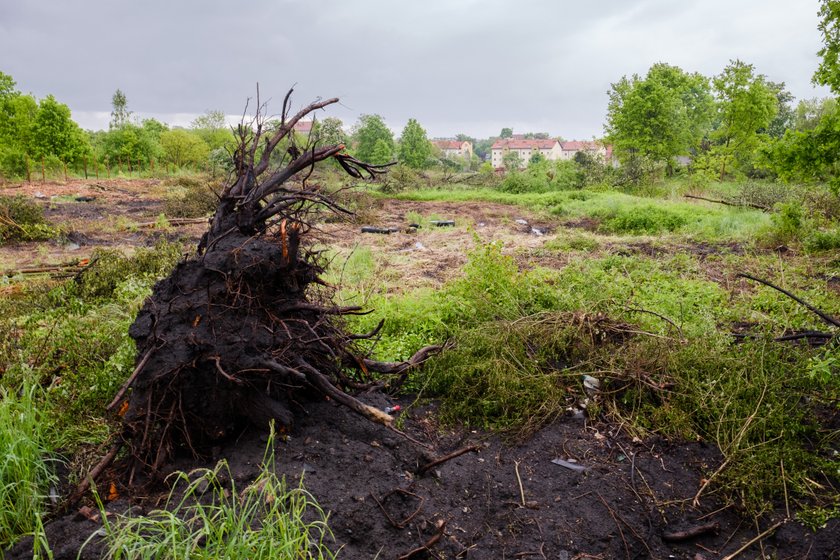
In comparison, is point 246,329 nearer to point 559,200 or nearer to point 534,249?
point 534,249

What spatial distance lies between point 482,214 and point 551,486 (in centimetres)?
1540

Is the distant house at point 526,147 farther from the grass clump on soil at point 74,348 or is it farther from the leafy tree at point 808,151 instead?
the grass clump on soil at point 74,348

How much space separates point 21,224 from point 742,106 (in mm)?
23770

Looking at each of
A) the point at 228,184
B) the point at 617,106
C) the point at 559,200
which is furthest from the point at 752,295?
the point at 617,106

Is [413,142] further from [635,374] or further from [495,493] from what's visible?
[495,493]

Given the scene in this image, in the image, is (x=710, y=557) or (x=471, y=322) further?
(x=471, y=322)

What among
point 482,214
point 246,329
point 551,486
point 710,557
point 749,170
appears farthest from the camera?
point 749,170

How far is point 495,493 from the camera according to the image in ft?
10.2

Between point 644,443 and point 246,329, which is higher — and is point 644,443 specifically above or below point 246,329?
below

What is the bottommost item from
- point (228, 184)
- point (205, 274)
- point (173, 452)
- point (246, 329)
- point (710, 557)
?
point (710, 557)

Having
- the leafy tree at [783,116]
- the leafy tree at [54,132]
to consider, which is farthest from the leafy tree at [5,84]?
the leafy tree at [783,116]

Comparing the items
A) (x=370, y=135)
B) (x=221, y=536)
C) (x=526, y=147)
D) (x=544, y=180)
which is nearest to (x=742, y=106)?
(x=544, y=180)

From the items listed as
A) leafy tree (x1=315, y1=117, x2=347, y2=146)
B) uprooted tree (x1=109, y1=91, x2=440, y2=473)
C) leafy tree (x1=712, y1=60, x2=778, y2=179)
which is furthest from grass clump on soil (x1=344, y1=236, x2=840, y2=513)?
leafy tree (x1=712, y1=60, x2=778, y2=179)

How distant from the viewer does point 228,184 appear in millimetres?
3494
